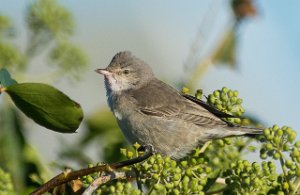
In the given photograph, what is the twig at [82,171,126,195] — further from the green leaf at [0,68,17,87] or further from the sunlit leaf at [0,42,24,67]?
the sunlit leaf at [0,42,24,67]

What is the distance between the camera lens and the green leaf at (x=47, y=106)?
7.10 ft

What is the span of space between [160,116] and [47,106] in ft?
11.1

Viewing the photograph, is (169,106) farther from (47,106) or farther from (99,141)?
(47,106)

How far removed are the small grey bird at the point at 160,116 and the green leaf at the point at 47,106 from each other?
2.52 m

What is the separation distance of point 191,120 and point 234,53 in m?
0.80

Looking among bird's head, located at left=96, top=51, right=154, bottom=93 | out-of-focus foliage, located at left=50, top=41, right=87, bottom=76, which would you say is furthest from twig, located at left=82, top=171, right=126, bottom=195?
bird's head, located at left=96, top=51, right=154, bottom=93

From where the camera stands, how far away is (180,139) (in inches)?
206

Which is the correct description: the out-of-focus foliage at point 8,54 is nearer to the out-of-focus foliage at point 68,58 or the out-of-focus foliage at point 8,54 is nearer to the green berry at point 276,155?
the out-of-focus foliage at point 68,58

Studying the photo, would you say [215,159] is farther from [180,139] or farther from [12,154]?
[180,139]

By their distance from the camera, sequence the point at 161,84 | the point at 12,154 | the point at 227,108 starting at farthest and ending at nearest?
the point at 161,84, the point at 227,108, the point at 12,154

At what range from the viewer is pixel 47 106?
2.20 metres

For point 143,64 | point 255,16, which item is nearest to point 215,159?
point 255,16

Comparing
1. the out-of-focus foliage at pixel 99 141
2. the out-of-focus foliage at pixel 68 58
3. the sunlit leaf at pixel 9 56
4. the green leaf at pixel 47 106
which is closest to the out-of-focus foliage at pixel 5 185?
the green leaf at pixel 47 106

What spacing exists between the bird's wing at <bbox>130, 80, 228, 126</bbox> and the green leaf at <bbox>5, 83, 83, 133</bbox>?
9.52ft
